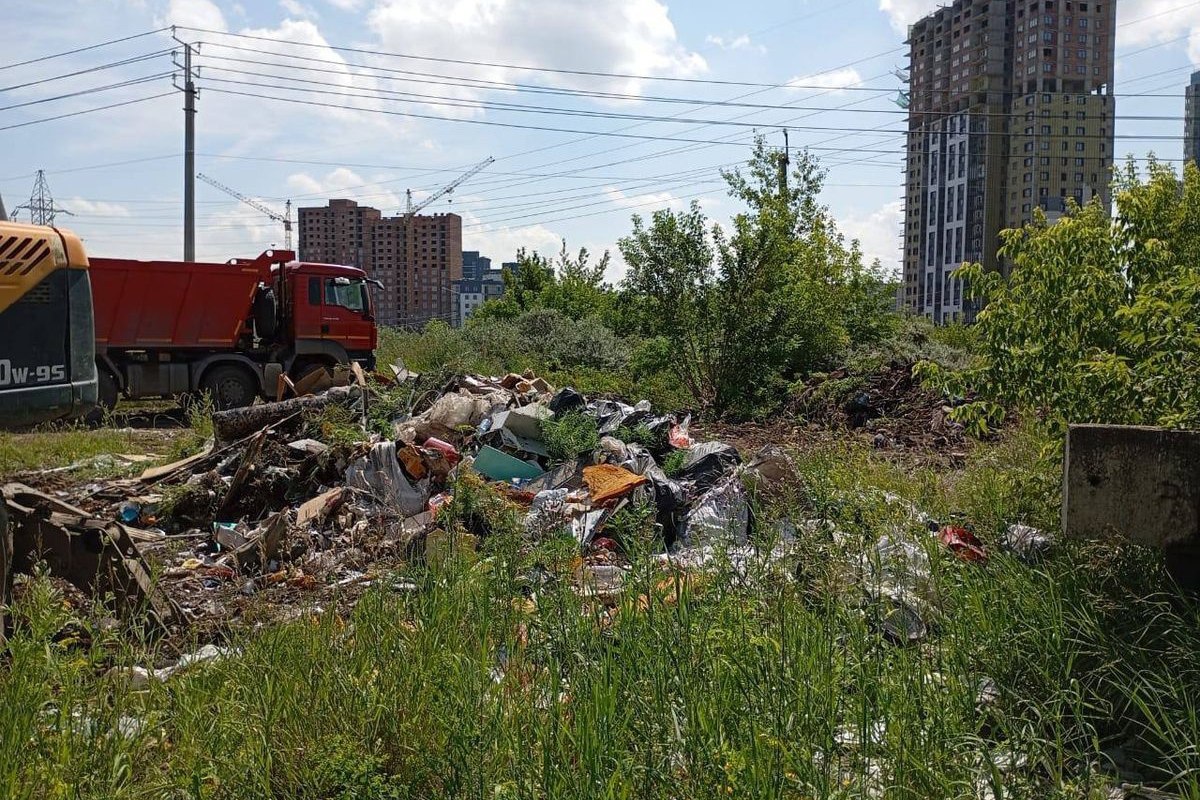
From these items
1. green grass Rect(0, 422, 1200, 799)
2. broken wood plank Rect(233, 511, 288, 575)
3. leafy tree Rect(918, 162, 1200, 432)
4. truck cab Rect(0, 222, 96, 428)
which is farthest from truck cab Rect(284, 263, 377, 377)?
green grass Rect(0, 422, 1200, 799)

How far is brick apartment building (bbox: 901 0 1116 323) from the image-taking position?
52469 millimetres

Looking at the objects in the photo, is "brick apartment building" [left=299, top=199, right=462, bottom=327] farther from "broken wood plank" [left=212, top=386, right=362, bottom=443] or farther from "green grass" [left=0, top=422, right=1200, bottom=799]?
"green grass" [left=0, top=422, right=1200, bottom=799]

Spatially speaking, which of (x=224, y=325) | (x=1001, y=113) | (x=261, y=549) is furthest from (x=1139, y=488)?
(x=1001, y=113)

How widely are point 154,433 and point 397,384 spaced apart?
219 inches

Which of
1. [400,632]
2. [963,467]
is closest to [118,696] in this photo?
[400,632]

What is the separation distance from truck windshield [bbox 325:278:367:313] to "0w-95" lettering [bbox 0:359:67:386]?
542 inches

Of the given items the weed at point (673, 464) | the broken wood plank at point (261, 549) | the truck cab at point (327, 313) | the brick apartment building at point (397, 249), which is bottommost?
the broken wood plank at point (261, 549)

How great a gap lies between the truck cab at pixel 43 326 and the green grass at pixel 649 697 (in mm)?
936

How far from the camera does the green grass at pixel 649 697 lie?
9.55ft

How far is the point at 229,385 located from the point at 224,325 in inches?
42.6

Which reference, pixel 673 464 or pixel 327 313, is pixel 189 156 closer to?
pixel 327 313

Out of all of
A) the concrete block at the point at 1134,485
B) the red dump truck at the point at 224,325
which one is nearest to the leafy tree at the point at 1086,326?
the concrete block at the point at 1134,485

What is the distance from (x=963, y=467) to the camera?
9594mm

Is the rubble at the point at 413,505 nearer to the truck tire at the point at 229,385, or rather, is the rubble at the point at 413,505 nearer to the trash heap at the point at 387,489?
the trash heap at the point at 387,489
